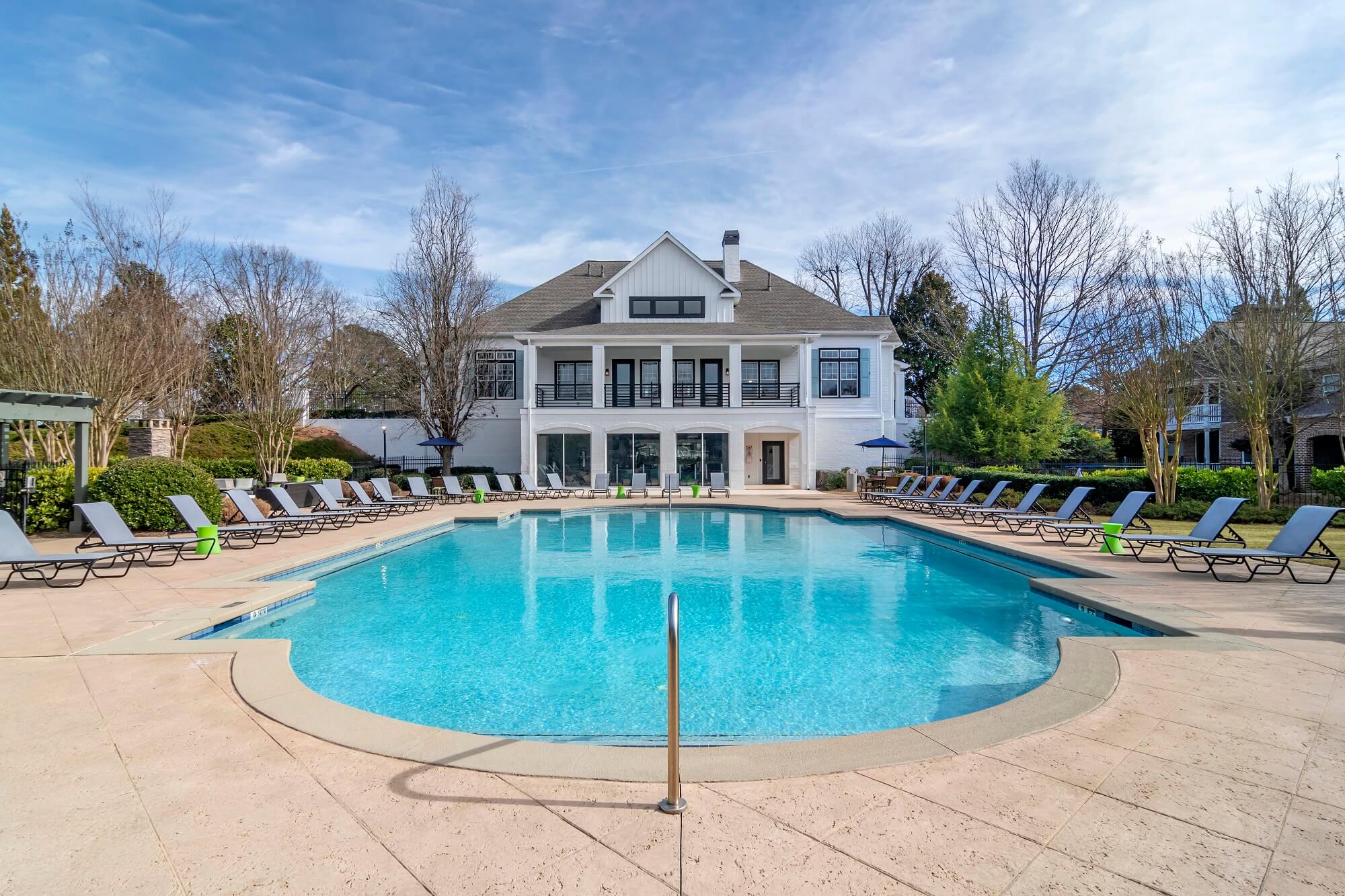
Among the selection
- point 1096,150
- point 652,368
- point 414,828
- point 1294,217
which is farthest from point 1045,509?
point 414,828

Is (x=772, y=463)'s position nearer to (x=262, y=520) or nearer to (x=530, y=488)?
(x=530, y=488)

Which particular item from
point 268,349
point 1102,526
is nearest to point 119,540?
point 268,349

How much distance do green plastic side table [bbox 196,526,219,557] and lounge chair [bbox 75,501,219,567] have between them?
0.04m

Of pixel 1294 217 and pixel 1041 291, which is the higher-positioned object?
pixel 1041 291

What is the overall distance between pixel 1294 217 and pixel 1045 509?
8.99 meters

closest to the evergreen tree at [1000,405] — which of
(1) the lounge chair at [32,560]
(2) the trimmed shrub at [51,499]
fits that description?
(1) the lounge chair at [32,560]

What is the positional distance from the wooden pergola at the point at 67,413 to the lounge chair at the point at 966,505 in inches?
735

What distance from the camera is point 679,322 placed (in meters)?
27.9

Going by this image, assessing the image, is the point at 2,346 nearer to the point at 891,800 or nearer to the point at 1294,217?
the point at 891,800

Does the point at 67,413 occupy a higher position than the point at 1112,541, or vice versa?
the point at 67,413

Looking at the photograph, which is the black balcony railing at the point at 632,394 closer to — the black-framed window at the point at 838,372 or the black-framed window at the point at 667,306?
the black-framed window at the point at 667,306

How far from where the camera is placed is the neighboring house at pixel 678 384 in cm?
2627

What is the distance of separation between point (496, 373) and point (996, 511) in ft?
68.1

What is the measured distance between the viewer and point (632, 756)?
11.2 ft
